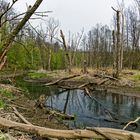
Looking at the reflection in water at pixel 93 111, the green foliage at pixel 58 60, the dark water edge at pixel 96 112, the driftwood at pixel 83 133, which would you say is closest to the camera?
the driftwood at pixel 83 133

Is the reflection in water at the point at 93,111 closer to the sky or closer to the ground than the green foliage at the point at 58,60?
closer to the ground

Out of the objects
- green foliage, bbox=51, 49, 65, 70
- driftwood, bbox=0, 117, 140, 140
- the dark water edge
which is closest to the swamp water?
the dark water edge

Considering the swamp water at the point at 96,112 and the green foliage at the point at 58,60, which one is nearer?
the swamp water at the point at 96,112

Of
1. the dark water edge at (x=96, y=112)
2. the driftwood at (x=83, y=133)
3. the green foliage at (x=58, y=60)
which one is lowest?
the dark water edge at (x=96, y=112)

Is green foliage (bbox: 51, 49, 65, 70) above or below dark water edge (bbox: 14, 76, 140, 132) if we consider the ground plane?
above

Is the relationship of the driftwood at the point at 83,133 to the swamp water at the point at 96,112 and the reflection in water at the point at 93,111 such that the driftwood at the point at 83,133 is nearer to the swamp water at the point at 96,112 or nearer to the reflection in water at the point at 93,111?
the swamp water at the point at 96,112

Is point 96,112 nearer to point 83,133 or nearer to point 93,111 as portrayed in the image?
point 93,111

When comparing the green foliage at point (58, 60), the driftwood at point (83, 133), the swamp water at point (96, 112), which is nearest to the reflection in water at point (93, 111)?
the swamp water at point (96, 112)

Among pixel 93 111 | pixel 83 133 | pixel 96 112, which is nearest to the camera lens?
pixel 83 133

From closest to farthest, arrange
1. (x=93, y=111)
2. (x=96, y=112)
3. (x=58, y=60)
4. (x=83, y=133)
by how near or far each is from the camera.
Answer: (x=83, y=133), (x=96, y=112), (x=93, y=111), (x=58, y=60)

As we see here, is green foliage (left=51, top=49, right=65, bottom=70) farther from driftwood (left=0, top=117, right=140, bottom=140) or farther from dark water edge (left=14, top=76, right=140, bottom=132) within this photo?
driftwood (left=0, top=117, right=140, bottom=140)

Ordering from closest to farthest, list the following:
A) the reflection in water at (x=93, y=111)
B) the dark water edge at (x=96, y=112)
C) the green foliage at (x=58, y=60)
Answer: the dark water edge at (x=96, y=112)
the reflection in water at (x=93, y=111)
the green foliage at (x=58, y=60)

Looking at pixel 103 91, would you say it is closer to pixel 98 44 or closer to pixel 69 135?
pixel 69 135

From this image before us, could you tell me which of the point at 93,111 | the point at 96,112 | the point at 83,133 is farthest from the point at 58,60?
the point at 83,133
